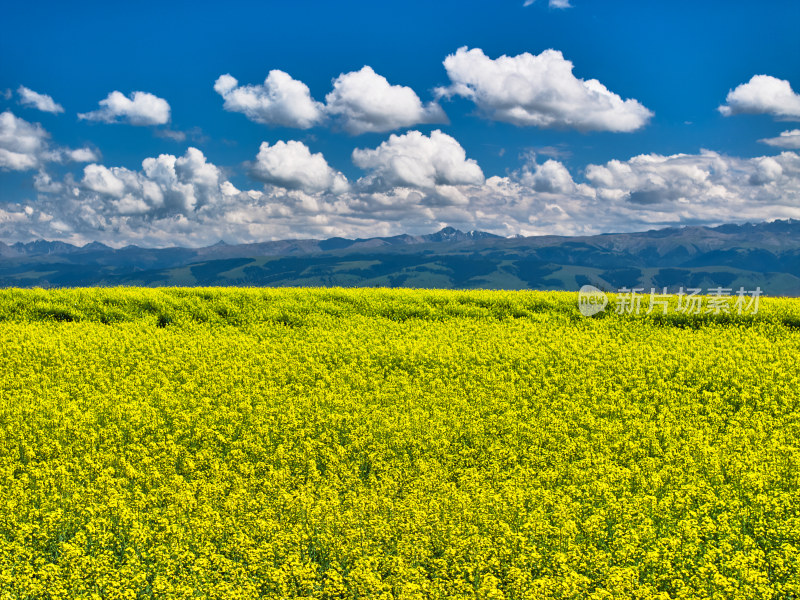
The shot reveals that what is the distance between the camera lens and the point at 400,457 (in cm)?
1512

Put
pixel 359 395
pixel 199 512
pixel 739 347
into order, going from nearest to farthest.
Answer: pixel 199 512
pixel 359 395
pixel 739 347

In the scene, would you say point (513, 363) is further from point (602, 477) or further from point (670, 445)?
point (602, 477)

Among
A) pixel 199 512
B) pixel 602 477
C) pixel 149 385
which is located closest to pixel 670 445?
pixel 602 477

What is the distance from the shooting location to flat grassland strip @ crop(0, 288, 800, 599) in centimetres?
955

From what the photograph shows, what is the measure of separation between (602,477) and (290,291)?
2242 centimetres

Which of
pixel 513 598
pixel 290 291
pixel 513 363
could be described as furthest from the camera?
pixel 290 291

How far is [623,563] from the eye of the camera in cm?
976

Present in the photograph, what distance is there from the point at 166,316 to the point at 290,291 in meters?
6.47

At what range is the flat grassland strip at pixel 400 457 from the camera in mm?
9555

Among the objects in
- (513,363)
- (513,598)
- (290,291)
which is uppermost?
(290,291)

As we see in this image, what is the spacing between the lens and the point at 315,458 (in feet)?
48.4

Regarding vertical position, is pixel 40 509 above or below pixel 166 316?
below

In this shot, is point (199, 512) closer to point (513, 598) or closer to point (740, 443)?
point (513, 598)

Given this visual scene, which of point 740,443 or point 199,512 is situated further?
point 740,443
